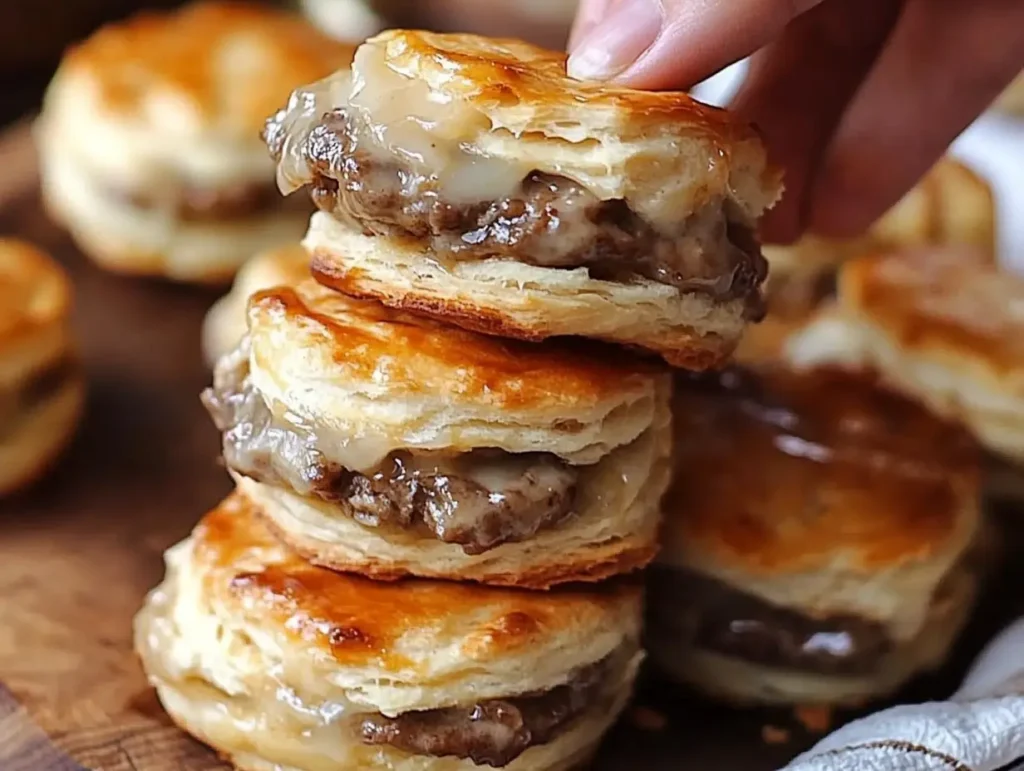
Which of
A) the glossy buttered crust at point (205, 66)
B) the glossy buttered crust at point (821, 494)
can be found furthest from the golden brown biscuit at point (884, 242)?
the glossy buttered crust at point (205, 66)

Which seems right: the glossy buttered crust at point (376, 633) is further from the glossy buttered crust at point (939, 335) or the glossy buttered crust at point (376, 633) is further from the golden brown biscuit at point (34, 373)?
the glossy buttered crust at point (939, 335)

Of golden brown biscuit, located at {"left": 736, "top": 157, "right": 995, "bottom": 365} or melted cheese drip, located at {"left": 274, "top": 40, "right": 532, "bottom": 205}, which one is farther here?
golden brown biscuit, located at {"left": 736, "top": 157, "right": 995, "bottom": 365}

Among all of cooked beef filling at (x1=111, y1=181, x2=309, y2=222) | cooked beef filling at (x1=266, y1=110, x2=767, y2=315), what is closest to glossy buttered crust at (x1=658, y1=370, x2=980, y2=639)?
cooked beef filling at (x1=266, y1=110, x2=767, y2=315)

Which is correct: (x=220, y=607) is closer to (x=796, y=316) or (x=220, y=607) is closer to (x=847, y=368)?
(x=847, y=368)

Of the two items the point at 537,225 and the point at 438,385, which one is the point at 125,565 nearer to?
the point at 438,385

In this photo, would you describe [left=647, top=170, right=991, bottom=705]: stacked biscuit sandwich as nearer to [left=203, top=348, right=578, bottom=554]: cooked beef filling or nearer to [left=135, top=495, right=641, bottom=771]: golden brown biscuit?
[left=135, top=495, right=641, bottom=771]: golden brown biscuit
